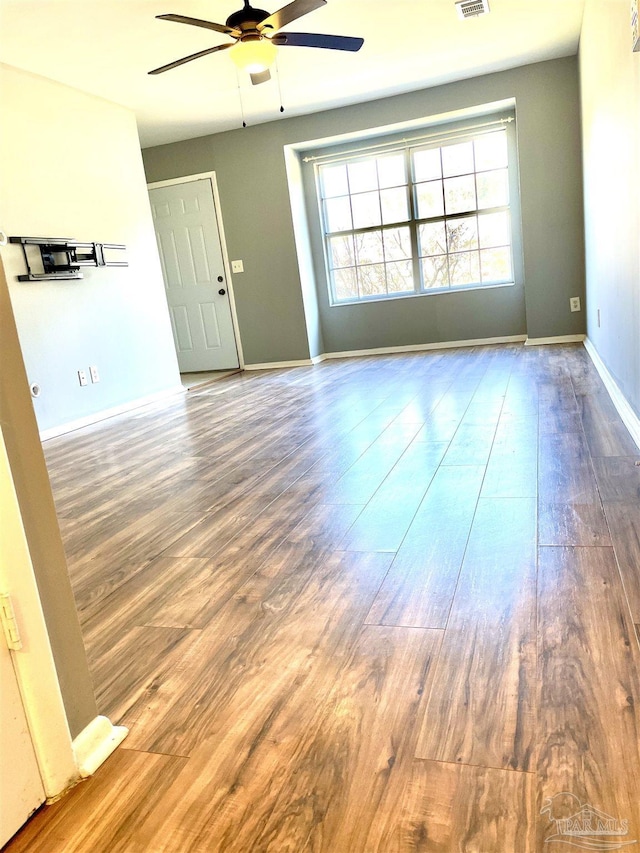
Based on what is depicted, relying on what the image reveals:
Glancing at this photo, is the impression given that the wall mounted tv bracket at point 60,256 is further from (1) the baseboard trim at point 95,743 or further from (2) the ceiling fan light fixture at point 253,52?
(1) the baseboard trim at point 95,743

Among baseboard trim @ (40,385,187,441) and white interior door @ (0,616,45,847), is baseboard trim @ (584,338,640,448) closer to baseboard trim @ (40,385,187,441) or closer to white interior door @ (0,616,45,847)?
→ white interior door @ (0,616,45,847)

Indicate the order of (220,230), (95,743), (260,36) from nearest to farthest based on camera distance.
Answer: (95,743), (260,36), (220,230)

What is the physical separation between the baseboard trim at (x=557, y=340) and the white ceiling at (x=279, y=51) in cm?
238

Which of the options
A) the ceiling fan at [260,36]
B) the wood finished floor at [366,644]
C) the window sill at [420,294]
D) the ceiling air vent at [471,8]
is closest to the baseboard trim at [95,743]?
the wood finished floor at [366,644]

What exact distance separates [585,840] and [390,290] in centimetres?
605

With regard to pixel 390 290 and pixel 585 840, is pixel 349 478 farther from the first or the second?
pixel 390 290

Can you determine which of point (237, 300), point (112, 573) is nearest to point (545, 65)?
point (237, 300)

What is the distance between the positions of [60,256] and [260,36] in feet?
6.75

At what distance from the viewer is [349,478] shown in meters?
2.51

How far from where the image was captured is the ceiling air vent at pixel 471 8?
3798 millimetres

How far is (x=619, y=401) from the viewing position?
303 cm

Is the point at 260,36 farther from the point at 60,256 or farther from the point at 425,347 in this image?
the point at 425,347

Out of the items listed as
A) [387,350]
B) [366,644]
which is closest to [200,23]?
[366,644]

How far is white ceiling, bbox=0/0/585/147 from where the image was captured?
11.5 ft
